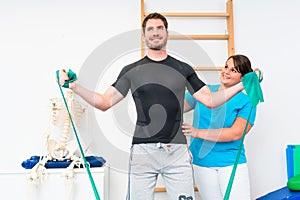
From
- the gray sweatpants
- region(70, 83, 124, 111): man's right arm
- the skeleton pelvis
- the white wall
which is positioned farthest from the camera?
the white wall

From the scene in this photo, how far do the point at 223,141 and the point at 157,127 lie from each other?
51 cm

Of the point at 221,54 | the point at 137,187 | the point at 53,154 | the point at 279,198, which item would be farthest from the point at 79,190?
the point at 221,54

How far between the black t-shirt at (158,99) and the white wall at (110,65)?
0.64 metres

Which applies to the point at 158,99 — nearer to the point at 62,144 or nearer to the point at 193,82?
the point at 193,82

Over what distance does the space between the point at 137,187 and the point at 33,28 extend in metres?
1.42

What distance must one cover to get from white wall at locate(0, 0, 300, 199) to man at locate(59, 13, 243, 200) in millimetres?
626

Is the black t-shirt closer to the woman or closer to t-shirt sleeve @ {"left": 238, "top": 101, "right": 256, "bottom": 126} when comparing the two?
the woman

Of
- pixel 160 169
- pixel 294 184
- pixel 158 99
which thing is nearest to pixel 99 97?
pixel 158 99

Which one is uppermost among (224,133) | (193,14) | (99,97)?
(193,14)

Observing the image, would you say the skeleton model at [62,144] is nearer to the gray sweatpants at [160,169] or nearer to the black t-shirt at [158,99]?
the gray sweatpants at [160,169]

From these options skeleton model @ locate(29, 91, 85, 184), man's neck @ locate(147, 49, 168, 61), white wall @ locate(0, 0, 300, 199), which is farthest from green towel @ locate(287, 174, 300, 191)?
skeleton model @ locate(29, 91, 85, 184)

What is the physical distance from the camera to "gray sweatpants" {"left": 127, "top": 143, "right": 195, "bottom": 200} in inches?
67.5

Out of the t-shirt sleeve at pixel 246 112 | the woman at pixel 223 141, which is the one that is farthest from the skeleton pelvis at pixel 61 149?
the t-shirt sleeve at pixel 246 112

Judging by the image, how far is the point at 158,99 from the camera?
174 centimetres
